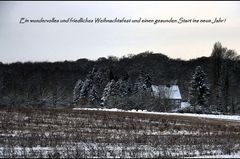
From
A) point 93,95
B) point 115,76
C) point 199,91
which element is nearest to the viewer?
point 199,91

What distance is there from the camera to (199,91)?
70.9m

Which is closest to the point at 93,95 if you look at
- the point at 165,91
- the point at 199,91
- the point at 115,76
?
the point at 165,91

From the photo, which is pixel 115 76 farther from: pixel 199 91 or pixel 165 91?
pixel 199 91

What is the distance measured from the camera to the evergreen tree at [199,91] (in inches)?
2763

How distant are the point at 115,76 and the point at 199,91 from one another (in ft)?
150

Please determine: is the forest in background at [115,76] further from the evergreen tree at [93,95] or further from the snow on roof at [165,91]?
the snow on roof at [165,91]

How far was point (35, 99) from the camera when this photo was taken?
253 feet

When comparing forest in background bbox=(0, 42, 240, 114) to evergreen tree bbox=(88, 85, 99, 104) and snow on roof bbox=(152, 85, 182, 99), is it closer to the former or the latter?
evergreen tree bbox=(88, 85, 99, 104)

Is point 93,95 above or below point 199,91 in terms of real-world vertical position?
above

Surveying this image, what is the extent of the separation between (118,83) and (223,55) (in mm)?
24329

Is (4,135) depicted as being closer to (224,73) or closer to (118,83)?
(118,83)

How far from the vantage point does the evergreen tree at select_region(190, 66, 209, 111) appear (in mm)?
70188

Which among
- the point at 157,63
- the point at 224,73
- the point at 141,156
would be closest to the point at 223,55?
the point at 224,73

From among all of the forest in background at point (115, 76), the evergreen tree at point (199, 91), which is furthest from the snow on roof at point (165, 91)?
the evergreen tree at point (199, 91)
